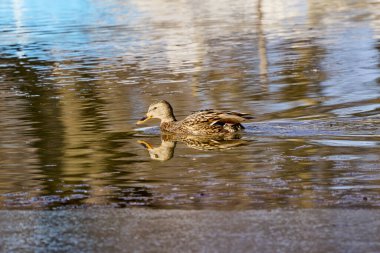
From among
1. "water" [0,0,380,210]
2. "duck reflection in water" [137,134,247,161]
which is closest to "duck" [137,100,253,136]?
"duck reflection in water" [137,134,247,161]

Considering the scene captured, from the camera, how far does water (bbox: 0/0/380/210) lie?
9.74 metres

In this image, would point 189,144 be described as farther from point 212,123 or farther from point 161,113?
point 161,113

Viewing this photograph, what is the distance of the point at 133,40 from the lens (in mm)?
32500

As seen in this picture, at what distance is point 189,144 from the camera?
1339 centimetres

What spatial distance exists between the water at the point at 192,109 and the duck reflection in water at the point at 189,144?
0.03 meters

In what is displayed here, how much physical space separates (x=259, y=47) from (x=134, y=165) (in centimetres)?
1666

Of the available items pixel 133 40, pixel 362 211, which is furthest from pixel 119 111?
pixel 133 40

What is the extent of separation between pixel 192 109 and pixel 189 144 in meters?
3.36

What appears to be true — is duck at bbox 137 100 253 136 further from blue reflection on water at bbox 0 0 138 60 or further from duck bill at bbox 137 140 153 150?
blue reflection on water at bbox 0 0 138 60

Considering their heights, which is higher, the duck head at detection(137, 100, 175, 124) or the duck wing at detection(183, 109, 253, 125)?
the duck wing at detection(183, 109, 253, 125)

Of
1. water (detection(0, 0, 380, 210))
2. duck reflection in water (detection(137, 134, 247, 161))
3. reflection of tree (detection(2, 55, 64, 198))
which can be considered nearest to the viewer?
water (detection(0, 0, 380, 210))

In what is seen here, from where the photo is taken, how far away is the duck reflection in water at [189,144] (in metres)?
12.5

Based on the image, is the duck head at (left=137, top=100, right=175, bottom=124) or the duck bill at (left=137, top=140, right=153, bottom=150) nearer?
the duck bill at (left=137, top=140, right=153, bottom=150)

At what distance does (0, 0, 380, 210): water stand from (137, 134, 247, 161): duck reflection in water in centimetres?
3
